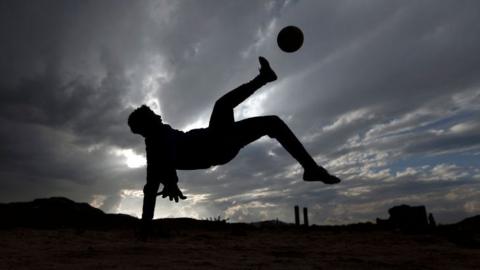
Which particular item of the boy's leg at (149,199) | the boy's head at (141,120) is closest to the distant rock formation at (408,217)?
the boy's leg at (149,199)

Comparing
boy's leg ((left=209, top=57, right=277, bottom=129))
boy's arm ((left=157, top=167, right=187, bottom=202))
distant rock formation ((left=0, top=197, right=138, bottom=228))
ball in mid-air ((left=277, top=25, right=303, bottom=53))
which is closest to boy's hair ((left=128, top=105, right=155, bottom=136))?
boy's arm ((left=157, top=167, right=187, bottom=202))

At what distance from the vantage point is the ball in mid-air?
5738 mm

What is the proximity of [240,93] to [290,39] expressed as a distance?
1387 mm

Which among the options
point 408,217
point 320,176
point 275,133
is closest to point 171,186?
point 275,133

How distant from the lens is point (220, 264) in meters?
4.76

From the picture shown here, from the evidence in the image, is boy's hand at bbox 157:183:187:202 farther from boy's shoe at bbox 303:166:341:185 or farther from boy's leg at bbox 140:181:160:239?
boy's shoe at bbox 303:166:341:185

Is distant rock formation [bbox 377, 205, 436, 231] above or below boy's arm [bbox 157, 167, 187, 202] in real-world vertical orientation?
above

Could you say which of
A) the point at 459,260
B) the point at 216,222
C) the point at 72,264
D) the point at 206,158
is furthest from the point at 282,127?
the point at 216,222

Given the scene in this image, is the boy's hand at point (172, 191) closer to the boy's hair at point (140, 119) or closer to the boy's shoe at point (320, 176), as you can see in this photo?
the boy's hair at point (140, 119)

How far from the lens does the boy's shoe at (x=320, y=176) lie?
5.00m

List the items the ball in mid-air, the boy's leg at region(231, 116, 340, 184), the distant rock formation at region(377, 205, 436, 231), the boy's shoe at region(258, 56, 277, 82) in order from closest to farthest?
the boy's shoe at region(258, 56, 277, 82) < the boy's leg at region(231, 116, 340, 184) < the ball in mid-air < the distant rock formation at region(377, 205, 436, 231)

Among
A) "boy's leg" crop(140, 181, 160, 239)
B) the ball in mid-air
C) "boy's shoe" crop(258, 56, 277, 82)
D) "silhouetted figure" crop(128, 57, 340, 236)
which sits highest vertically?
the ball in mid-air

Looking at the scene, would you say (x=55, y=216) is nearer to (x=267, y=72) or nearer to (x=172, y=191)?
(x=172, y=191)

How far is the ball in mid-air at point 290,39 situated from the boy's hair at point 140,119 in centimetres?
216
